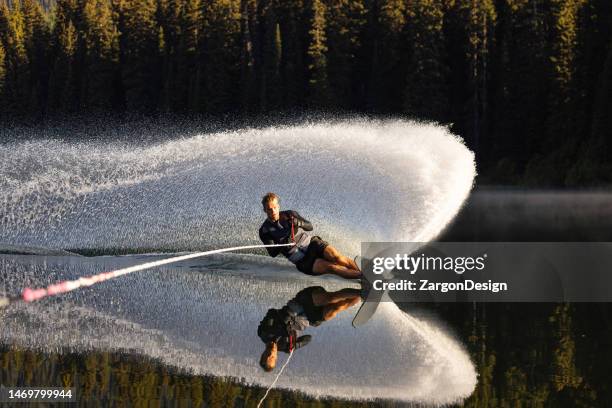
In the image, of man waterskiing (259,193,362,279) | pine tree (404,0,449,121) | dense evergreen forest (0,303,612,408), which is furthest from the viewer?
pine tree (404,0,449,121)

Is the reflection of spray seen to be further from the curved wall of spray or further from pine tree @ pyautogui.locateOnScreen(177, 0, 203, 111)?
pine tree @ pyautogui.locateOnScreen(177, 0, 203, 111)

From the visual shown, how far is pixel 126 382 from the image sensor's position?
22.9ft

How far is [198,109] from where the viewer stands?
70.9 m

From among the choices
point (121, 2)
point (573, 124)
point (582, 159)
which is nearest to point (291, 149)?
point (582, 159)

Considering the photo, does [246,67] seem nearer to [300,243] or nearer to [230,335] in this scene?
[300,243]

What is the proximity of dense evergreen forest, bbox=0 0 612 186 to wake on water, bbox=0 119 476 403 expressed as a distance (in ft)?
90.1

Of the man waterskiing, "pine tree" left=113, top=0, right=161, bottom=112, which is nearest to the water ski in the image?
the man waterskiing

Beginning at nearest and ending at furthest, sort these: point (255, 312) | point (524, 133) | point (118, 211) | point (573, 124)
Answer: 1. point (255, 312)
2. point (118, 211)
3. point (573, 124)
4. point (524, 133)

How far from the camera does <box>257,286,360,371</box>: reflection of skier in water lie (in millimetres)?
8016

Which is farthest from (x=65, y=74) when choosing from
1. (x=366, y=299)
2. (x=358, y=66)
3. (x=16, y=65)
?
(x=366, y=299)

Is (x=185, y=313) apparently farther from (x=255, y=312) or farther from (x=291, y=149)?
(x=291, y=149)

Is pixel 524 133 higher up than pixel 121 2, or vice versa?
pixel 121 2

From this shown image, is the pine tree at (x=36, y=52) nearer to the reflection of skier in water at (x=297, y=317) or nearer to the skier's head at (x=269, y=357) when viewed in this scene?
the reflection of skier in water at (x=297, y=317)

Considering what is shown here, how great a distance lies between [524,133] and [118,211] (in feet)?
130
